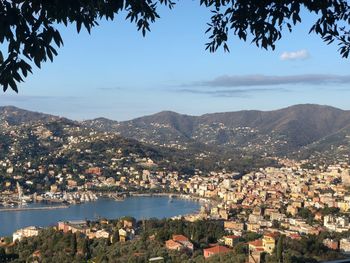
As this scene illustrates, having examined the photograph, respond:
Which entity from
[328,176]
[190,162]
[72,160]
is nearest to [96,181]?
[72,160]

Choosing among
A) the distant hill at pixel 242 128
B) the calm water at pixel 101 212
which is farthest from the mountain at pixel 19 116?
the calm water at pixel 101 212

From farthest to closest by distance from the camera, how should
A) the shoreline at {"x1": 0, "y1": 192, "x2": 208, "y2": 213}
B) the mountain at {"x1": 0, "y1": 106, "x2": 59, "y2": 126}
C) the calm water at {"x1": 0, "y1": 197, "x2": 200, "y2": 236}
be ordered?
the mountain at {"x1": 0, "y1": 106, "x2": 59, "y2": 126}, the shoreline at {"x1": 0, "y1": 192, "x2": 208, "y2": 213}, the calm water at {"x1": 0, "y1": 197, "x2": 200, "y2": 236}

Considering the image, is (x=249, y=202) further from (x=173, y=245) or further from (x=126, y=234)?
(x=173, y=245)

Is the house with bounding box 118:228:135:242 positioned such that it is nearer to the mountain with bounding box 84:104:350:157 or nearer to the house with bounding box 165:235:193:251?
the house with bounding box 165:235:193:251

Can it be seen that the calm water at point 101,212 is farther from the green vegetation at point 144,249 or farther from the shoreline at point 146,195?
the green vegetation at point 144,249

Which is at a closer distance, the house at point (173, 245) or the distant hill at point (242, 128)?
the house at point (173, 245)

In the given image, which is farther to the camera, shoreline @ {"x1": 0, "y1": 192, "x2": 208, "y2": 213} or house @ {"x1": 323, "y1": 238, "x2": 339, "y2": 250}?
shoreline @ {"x1": 0, "y1": 192, "x2": 208, "y2": 213}

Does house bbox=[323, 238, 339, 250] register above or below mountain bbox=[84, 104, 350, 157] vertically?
below

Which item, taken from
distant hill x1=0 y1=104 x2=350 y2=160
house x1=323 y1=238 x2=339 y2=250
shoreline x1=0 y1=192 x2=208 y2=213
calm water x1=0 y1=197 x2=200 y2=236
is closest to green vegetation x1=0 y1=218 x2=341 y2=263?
house x1=323 y1=238 x2=339 y2=250
